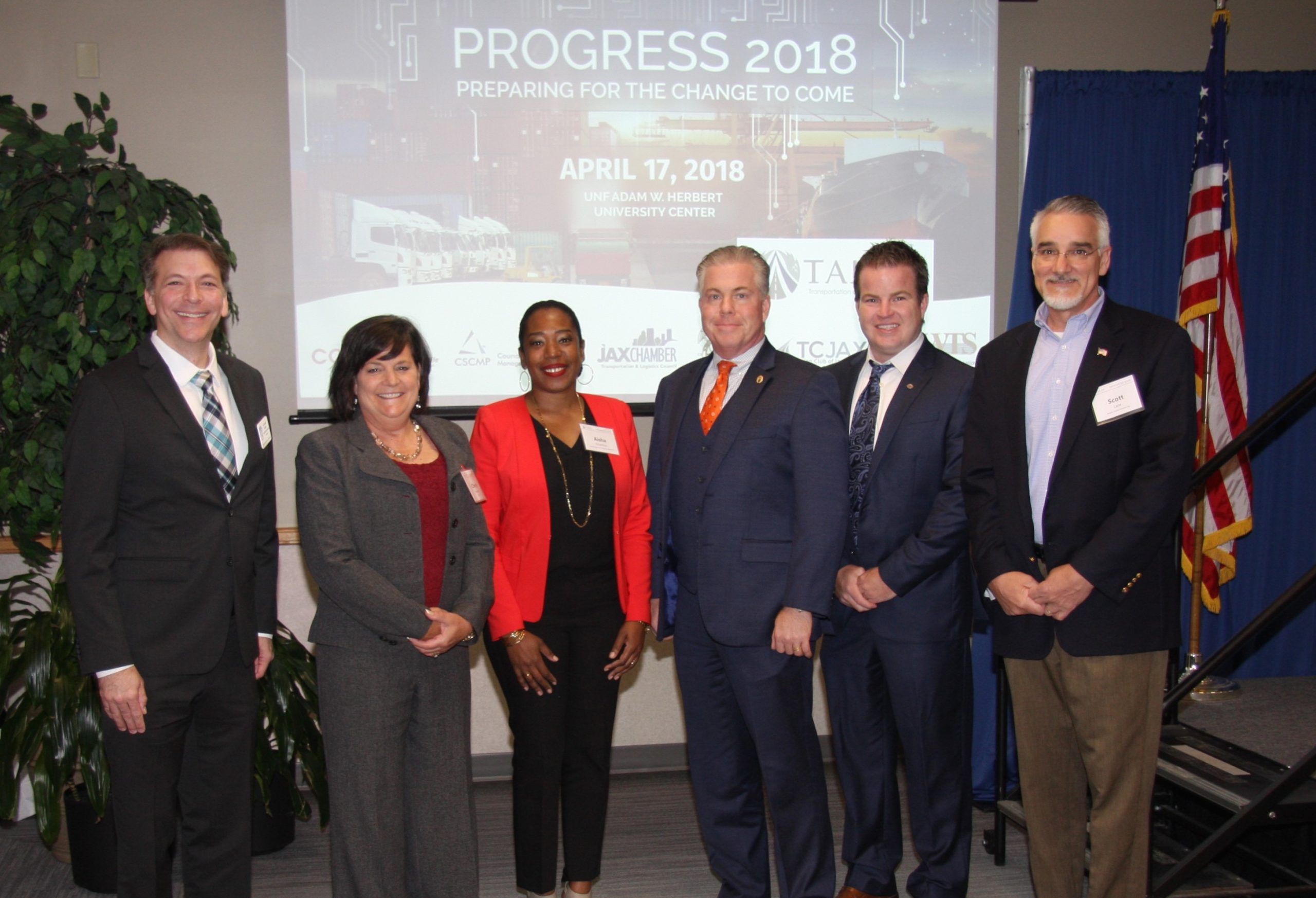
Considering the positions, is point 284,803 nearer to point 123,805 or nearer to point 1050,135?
point 123,805

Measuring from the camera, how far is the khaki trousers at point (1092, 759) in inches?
93.0

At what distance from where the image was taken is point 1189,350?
2.35 metres

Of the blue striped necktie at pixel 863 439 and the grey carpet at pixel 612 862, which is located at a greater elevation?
the blue striped necktie at pixel 863 439

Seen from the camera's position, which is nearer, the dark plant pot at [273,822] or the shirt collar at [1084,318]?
the shirt collar at [1084,318]

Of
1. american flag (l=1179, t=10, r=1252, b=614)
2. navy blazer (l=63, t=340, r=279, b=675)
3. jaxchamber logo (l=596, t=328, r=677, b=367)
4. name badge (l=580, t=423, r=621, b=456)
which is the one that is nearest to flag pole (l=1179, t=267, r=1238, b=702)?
american flag (l=1179, t=10, r=1252, b=614)

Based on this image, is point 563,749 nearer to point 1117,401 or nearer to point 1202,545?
point 1117,401

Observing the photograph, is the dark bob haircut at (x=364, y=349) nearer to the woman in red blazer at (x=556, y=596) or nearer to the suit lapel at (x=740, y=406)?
the woman in red blazer at (x=556, y=596)

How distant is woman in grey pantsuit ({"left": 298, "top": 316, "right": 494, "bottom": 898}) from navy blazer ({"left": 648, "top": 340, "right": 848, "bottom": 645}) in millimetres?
614

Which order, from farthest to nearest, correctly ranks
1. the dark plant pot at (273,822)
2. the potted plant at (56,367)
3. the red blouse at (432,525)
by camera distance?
the dark plant pot at (273,822), the potted plant at (56,367), the red blouse at (432,525)

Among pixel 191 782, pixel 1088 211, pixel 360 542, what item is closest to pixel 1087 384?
pixel 1088 211

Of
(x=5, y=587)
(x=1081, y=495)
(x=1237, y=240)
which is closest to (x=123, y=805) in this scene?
(x=5, y=587)

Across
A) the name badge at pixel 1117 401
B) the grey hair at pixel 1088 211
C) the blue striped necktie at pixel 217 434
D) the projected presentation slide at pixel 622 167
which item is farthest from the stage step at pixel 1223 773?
the blue striped necktie at pixel 217 434

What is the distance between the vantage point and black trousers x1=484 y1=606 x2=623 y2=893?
105 inches

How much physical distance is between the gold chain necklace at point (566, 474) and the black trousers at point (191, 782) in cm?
89
